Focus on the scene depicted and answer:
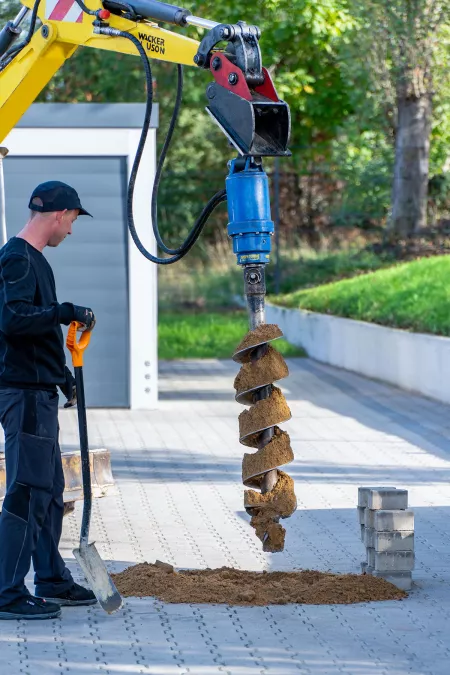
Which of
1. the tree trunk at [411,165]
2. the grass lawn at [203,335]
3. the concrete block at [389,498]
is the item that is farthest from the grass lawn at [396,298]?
the concrete block at [389,498]

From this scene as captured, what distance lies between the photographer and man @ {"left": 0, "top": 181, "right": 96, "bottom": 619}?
235 inches

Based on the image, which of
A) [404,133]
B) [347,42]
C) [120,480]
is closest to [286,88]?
[347,42]

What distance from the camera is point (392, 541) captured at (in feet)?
21.8

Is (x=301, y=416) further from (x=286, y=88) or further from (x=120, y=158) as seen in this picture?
(x=286, y=88)

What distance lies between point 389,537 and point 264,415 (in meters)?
1.32

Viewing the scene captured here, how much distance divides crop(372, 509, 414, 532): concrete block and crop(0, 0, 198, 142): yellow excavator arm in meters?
2.51

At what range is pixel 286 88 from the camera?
91.8ft

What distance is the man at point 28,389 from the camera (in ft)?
19.6

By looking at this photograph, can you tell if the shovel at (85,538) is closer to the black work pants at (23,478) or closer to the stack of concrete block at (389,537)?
the black work pants at (23,478)

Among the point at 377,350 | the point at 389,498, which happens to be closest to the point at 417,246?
the point at 377,350

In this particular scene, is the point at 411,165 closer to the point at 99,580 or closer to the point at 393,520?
the point at 393,520

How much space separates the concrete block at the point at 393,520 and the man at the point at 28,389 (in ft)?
5.58

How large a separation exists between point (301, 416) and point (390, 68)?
13.3 metres

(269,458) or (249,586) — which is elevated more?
(269,458)
